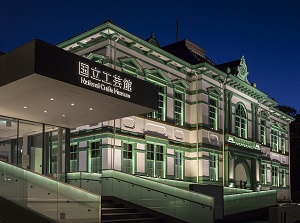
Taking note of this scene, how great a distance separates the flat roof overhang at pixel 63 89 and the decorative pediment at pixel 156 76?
669cm

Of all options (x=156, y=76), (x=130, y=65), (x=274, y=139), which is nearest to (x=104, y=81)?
(x=130, y=65)

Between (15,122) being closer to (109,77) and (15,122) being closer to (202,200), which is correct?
(109,77)

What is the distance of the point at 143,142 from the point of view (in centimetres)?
2552

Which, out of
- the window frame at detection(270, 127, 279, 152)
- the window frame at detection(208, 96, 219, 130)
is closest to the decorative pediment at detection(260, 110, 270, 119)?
the window frame at detection(270, 127, 279, 152)

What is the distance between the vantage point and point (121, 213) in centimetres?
1714

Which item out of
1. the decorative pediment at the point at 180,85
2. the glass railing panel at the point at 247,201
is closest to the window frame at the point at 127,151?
the glass railing panel at the point at 247,201

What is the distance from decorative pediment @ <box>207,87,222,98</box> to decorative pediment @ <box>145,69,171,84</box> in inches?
156

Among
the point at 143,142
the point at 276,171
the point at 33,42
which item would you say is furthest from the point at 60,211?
the point at 276,171

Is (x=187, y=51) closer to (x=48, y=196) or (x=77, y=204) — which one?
(x=77, y=204)

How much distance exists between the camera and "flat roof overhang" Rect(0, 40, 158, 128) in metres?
13.5

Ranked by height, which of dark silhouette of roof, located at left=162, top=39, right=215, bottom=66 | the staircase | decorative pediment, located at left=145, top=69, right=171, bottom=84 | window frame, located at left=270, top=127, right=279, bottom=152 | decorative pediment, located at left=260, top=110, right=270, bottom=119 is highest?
dark silhouette of roof, located at left=162, top=39, right=215, bottom=66

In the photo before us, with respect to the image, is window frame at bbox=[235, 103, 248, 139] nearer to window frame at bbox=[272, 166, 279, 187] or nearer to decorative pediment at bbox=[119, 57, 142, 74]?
window frame at bbox=[272, 166, 279, 187]

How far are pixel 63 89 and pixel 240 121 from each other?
72.1 ft

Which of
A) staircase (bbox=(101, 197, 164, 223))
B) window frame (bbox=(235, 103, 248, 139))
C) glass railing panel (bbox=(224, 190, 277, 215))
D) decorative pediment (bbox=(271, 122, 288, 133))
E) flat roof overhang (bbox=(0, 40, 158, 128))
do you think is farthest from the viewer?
decorative pediment (bbox=(271, 122, 288, 133))
